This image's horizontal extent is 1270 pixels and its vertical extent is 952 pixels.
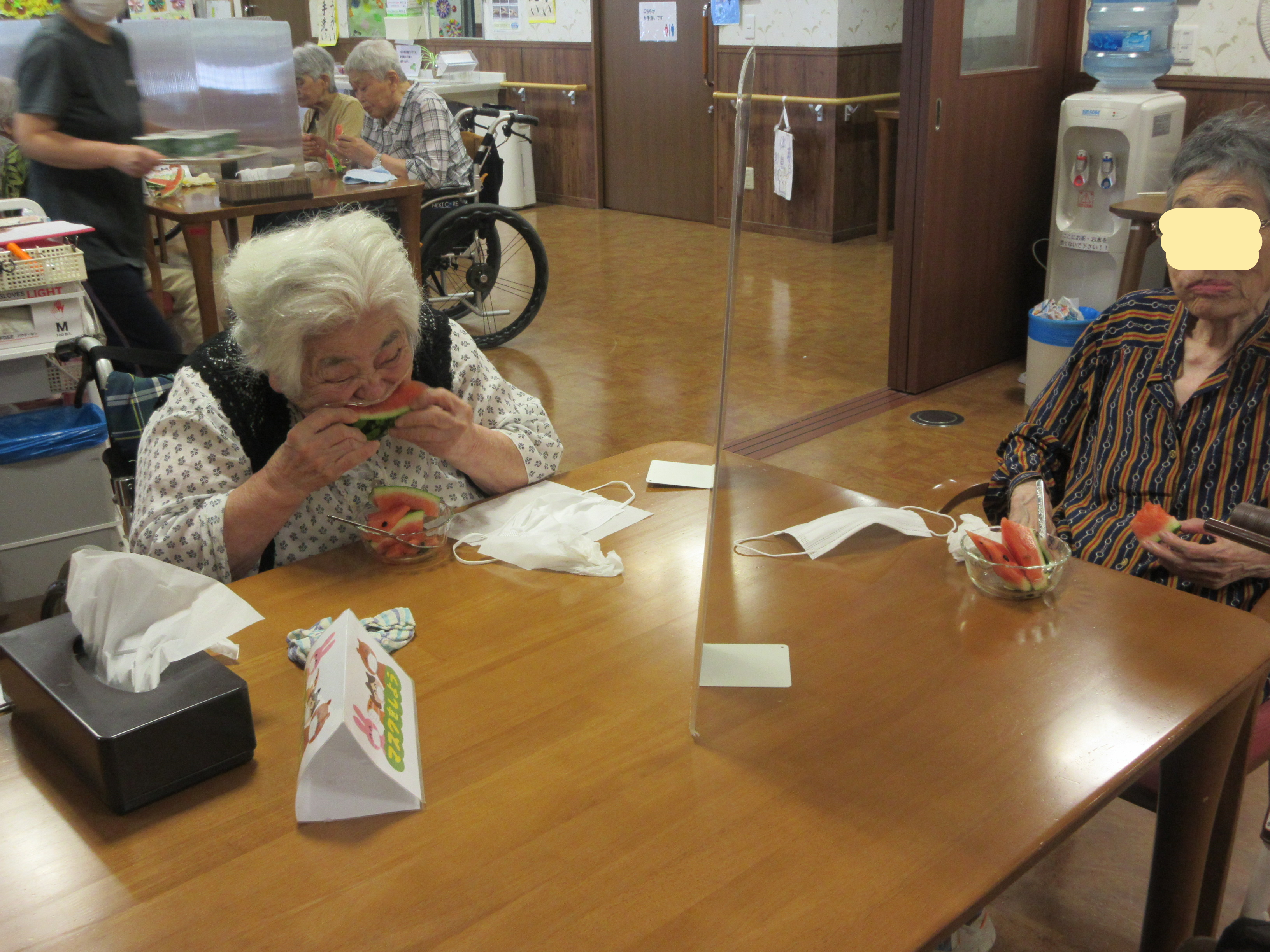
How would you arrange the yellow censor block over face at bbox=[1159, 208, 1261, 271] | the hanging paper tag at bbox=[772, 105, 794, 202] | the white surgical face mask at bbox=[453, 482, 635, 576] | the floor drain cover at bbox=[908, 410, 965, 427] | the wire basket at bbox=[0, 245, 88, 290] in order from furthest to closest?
the hanging paper tag at bbox=[772, 105, 794, 202] < the floor drain cover at bbox=[908, 410, 965, 427] < the wire basket at bbox=[0, 245, 88, 290] < the yellow censor block over face at bbox=[1159, 208, 1261, 271] < the white surgical face mask at bbox=[453, 482, 635, 576]

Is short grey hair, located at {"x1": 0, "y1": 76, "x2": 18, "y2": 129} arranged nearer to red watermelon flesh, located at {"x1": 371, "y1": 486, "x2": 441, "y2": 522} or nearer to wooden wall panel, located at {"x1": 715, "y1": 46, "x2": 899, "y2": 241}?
red watermelon flesh, located at {"x1": 371, "y1": 486, "x2": 441, "y2": 522}

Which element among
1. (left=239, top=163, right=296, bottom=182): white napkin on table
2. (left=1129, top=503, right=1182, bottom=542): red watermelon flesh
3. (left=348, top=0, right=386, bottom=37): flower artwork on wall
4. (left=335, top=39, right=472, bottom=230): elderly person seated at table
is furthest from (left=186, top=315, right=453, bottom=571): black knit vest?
(left=348, top=0, right=386, bottom=37): flower artwork on wall

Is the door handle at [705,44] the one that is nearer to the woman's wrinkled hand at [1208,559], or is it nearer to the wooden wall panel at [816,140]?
the wooden wall panel at [816,140]

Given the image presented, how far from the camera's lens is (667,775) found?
1.06 m

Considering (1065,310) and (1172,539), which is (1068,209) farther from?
(1172,539)

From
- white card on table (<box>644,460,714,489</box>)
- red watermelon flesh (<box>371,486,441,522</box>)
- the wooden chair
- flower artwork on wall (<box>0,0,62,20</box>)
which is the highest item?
flower artwork on wall (<box>0,0,62,20</box>)

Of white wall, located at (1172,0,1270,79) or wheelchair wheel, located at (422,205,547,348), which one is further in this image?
wheelchair wheel, located at (422,205,547,348)

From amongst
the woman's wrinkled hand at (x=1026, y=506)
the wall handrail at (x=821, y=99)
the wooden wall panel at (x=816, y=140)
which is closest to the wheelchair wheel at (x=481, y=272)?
the wooden wall panel at (x=816, y=140)

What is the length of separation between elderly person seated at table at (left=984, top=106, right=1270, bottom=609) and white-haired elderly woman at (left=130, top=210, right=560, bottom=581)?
94 centimetres

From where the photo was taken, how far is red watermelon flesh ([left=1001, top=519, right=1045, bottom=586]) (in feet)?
4.45

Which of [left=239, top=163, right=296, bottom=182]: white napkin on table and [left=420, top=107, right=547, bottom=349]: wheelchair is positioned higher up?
[left=239, top=163, right=296, bottom=182]: white napkin on table

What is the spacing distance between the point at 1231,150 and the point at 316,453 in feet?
4.41

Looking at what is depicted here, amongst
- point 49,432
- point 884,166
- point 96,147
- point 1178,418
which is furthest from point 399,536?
point 884,166

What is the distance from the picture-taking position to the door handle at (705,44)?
6.86m
